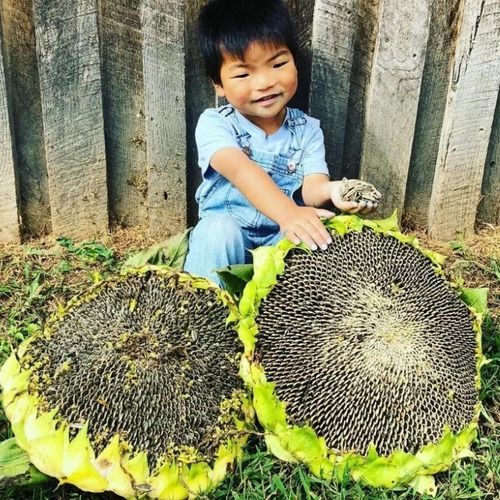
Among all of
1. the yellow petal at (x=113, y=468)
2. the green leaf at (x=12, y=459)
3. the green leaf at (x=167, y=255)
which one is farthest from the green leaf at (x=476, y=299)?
the green leaf at (x=12, y=459)

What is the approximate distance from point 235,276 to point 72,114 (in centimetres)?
110

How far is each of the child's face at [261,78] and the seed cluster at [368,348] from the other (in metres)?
0.74

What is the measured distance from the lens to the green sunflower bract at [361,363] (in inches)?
87.5

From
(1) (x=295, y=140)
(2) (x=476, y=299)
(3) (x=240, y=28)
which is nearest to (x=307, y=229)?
(2) (x=476, y=299)

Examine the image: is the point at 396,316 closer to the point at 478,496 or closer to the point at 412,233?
the point at 478,496

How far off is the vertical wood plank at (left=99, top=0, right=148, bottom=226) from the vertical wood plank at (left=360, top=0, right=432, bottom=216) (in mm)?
960

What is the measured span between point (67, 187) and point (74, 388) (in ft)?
4.65

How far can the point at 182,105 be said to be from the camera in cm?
329

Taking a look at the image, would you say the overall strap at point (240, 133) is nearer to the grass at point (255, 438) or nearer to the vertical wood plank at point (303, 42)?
the vertical wood plank at point (303, 42)

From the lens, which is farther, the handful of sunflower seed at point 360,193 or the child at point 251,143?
the child at point 251,143

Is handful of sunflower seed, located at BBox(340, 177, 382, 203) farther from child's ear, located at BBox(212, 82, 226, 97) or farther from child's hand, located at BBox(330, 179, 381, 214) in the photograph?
child's ear, located at BBox(212, 82, 226, 97)

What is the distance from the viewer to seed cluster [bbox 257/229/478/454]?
7.29ft

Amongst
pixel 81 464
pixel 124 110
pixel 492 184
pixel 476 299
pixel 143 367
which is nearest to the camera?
pixel 81 464

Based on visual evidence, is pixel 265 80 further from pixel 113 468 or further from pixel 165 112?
pixel 113 468
